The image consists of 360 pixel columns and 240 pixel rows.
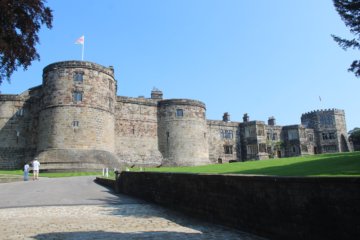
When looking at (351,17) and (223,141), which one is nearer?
(351,17)

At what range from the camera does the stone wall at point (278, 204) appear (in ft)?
19.2

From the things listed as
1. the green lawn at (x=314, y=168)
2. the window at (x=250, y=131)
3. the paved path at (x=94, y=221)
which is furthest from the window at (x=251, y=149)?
the paved path at (x=94, y=221)

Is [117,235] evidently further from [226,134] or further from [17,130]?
[226,134]

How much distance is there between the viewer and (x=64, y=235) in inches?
316

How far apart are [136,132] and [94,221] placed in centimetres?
3921

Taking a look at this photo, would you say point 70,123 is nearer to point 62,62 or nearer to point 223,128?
point 62,62

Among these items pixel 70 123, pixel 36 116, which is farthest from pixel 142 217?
pixel 36 116

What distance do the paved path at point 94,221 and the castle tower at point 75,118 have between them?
22693 millimetres

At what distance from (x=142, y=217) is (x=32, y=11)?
21.8 feet

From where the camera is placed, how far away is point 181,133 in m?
50.0

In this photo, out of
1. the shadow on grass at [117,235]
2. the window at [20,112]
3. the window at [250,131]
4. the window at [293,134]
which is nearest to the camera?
the shadow on grass at [117,235]

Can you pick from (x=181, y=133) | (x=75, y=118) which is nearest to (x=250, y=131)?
(x=181, y=133)

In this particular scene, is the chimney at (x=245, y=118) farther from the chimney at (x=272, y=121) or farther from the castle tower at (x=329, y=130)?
the castle tower at (x=329, y=130)

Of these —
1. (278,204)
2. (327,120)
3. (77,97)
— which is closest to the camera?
(278,204)
